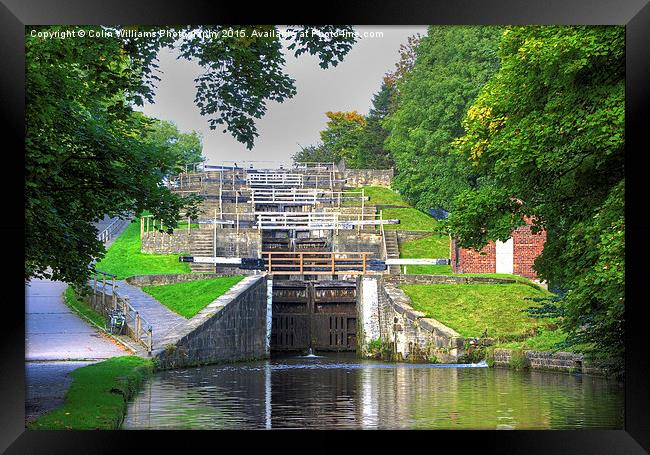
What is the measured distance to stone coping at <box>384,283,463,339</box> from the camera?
22.2 m

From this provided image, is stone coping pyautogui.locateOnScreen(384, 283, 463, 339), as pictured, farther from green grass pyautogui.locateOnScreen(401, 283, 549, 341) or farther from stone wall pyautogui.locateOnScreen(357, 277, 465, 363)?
green grass pyautogui.locateOnScreen(401, 283, 549, 341)

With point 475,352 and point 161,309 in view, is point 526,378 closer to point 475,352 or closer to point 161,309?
point 475,352

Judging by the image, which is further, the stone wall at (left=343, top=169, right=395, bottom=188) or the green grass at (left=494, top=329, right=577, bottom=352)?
the stone wall at (left=343, top=169, right=395, bottom=188)

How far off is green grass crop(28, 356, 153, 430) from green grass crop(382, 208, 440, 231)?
914 centimetres

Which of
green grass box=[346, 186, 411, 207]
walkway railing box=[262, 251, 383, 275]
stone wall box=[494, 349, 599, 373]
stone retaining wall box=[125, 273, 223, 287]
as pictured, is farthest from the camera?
walkway railing box=[262, 251, 383, 275]

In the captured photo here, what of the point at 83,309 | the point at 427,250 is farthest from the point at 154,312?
the point at 427,250

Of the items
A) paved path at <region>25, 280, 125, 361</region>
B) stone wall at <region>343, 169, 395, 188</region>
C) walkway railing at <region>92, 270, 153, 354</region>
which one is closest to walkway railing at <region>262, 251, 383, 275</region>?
stone wall at <region>343, 169, 395, 188</region>

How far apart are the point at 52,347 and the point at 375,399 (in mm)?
5589

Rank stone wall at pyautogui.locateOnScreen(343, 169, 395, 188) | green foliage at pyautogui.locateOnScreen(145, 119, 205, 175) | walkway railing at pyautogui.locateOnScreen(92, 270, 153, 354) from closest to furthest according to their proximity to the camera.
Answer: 1. green foliage at pyautogui.locateOnScreen(145, 119, 205, 175)
2. walkway railing at pyautogui.locateOnScreen(92, 270, 153, 354)
3. stone wall at pyautogui.locateOnScreen(343, 169, 395, 188)

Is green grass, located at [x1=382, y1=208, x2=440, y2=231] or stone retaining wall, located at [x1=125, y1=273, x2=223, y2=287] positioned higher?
green grass, located at [x1=382, y1=208, x2=440, y2=231]

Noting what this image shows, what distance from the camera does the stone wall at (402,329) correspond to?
71.8ft

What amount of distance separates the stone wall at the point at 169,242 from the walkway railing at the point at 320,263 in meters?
1.97

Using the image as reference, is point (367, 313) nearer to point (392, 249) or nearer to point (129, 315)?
point (392, 249)

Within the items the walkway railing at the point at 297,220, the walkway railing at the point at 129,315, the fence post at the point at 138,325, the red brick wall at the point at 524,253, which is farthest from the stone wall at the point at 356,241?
the fence post at the point at 138,325
